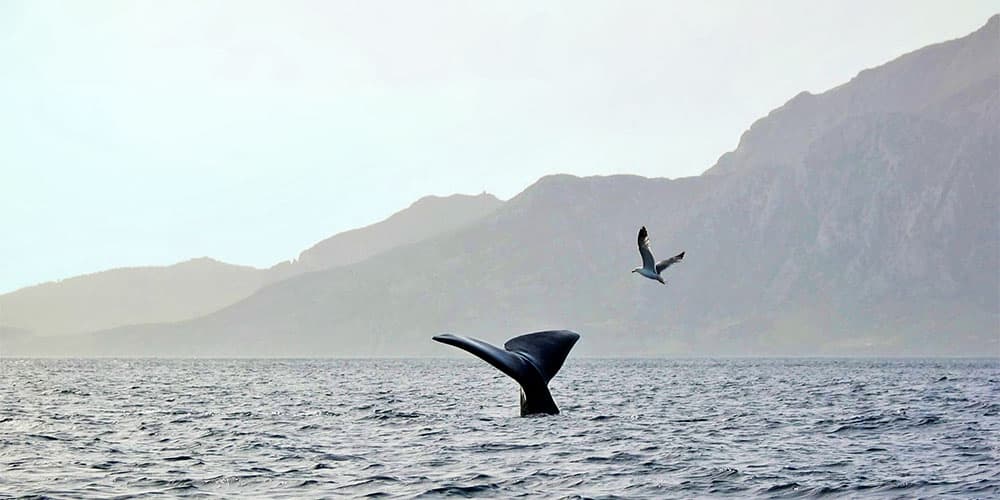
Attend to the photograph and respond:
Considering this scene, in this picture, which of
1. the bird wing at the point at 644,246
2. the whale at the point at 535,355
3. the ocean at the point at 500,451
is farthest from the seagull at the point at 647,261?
the whale at the point at 535,355

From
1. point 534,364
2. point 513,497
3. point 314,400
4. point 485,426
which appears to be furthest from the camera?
point 314,400

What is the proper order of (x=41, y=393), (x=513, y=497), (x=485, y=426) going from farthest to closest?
(x=41, y=393) < (x=485, y=426) < (x=513, y=497)

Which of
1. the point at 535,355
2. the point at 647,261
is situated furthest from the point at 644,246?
the point at 535,355

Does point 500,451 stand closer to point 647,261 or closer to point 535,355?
point 535,355

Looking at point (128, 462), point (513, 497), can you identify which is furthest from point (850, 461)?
point (128, 462)

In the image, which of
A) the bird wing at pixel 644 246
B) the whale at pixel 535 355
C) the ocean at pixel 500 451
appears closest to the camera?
the ocean at pixel 500 451

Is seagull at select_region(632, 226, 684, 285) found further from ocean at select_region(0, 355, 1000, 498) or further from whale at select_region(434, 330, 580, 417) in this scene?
whale at select_region(434, 330, 580, 417)

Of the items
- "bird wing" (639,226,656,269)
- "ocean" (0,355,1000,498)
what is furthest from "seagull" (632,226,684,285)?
"ocean" (0,355,1000,498)

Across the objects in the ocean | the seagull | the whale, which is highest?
the seagull

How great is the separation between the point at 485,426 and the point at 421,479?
12252 mm

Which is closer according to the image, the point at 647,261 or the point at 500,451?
the point at 500,451

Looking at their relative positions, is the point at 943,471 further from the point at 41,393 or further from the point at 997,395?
the point at 41,393

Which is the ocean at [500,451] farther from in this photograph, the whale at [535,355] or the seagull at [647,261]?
the seagull at [647,261]

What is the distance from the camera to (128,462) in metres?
25.0
